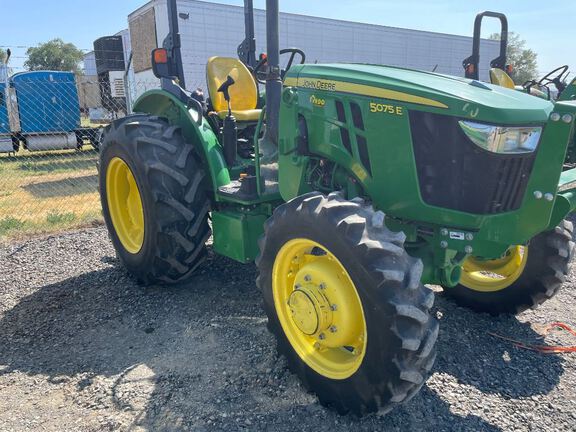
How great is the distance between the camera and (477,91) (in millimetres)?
2668

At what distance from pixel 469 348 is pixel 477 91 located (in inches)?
65.6

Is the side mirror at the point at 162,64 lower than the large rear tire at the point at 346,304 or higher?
higher

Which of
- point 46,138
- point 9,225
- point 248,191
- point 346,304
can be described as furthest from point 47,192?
point 346,304

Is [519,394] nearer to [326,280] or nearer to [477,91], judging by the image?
[326,280]

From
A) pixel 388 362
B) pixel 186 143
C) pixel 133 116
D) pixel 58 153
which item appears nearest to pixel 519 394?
pixel 388 362

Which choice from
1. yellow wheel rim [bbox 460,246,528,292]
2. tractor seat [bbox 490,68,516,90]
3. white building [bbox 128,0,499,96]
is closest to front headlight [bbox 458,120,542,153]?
yellow wheel rim [bbox 460,246,528,292]

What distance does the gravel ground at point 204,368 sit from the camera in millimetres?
2654

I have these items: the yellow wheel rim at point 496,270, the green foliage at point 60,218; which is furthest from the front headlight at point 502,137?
the green foliage at point 60,218

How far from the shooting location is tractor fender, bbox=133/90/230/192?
3.89m

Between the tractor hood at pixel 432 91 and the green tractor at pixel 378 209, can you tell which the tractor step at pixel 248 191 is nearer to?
the green tractor at pixel 378 209

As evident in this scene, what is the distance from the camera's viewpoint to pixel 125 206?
15.3 ft

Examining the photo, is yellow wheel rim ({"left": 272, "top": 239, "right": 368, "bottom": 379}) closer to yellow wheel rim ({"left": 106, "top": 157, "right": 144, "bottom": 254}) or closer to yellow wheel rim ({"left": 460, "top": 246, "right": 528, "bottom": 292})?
yellow wheel rim ({"left": 460, "top": 246, "right": 528, "bottom": 292})

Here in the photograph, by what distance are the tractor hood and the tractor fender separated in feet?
3.34

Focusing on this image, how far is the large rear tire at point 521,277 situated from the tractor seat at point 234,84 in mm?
2446
